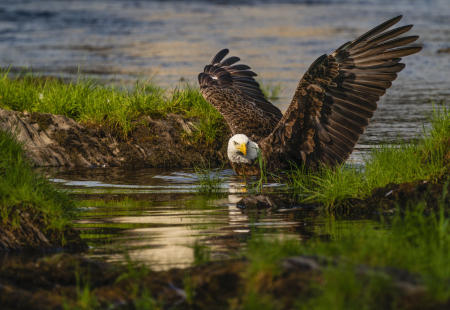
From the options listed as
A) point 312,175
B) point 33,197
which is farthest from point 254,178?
point 33,197

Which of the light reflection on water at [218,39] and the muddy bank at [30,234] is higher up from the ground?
the light reflection on water at [218,39]

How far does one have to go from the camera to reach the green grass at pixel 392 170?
825cm

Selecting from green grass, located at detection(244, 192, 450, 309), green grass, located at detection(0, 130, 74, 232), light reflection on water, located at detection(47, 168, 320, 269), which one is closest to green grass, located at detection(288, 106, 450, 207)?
light reflection on water, located at detection(47, 168, 320, 269)

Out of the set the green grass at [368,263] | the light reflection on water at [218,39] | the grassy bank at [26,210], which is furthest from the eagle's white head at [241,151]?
the green grass at [368,263]

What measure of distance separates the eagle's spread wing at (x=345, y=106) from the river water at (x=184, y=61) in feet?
2.94

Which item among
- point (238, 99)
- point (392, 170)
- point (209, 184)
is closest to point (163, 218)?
point (209, 184)

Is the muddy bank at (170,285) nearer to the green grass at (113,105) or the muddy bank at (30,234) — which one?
the muddy bank at (30,234)

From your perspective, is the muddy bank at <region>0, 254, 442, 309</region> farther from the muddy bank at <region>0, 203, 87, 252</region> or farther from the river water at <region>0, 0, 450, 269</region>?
→ the muddy bank at <region>0, 203, 87, 252</region>

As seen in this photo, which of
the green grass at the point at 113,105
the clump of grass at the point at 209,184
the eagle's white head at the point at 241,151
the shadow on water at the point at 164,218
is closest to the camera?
the shadow on water at the point at 164,218

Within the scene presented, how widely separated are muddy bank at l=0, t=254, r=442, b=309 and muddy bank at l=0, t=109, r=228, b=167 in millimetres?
5473

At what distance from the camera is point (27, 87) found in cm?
1288

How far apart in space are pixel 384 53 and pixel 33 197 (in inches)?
190

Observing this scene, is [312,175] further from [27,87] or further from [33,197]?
[27,87]

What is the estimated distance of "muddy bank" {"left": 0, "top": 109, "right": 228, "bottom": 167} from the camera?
37.4 ft
